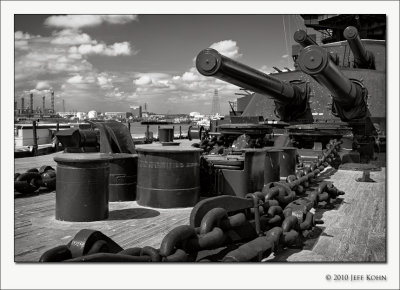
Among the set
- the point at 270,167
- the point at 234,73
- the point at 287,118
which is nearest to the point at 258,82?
the point at 234,73

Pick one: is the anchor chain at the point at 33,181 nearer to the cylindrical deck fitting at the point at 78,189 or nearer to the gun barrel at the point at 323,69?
the cylindrical deck fitting at the point at 78,189

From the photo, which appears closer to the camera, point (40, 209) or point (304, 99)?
point (40, 209)

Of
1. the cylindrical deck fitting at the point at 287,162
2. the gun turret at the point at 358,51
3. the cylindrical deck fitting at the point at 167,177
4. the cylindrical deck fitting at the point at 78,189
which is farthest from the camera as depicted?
the gun turret at the point at 358,51

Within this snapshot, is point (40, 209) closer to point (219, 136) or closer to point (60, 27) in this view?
point (60, 27)

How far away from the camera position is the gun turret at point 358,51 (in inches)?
331

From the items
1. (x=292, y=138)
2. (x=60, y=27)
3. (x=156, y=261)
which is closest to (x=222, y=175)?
(x=60, y=27)

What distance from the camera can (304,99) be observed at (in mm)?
9328

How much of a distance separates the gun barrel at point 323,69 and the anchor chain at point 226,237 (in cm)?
195

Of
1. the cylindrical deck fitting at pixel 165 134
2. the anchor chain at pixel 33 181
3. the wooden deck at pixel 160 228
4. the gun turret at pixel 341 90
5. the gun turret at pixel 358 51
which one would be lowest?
the wooden deck at pixel 160 228

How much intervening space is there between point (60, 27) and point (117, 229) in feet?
5.95

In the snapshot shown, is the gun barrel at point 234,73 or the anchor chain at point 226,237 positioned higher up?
the gun barrel at point 234,73

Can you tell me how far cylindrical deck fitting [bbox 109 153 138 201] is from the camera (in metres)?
4.79

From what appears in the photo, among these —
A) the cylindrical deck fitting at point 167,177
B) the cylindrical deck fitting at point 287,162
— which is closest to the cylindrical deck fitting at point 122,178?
the cylindrical deck fitting at point 167,177

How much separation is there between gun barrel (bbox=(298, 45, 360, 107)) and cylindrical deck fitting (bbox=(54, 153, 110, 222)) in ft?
8.90
